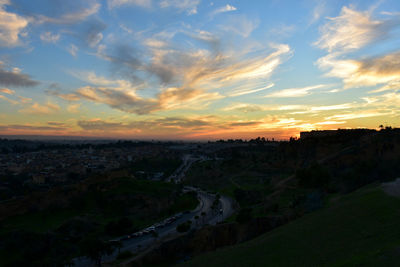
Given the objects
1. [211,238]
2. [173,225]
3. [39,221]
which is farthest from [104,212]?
[211,238]

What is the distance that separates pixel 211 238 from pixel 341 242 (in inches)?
702

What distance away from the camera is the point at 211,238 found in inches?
1204

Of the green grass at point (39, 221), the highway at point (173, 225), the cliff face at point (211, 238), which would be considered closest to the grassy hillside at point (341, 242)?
the cliff face at point (211, 238)

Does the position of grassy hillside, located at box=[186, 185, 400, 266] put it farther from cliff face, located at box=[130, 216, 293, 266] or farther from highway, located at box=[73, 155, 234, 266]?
highway, located at box=[73, 155, 234, 266]

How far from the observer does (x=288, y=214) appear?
2944cm

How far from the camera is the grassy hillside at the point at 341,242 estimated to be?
38.4ft

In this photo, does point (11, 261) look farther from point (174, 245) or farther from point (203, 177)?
point (203, 177)

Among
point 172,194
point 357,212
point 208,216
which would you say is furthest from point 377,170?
point 172,194

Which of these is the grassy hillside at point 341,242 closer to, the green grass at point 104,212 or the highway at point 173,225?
the highway at point 173,225

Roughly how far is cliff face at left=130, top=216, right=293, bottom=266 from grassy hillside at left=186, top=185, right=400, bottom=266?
8.82 metres

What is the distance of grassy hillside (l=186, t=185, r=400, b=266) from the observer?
11.7 meters

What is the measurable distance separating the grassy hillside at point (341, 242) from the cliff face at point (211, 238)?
8.82 metres

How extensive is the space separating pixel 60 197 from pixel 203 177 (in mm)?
44682

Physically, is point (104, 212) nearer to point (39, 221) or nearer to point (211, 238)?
point (39, 221)
